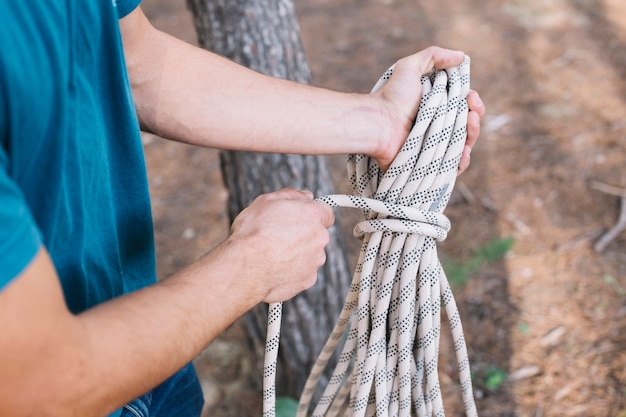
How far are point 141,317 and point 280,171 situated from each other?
117 cm

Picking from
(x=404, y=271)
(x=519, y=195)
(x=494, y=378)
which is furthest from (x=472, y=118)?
(x=519, y=195)

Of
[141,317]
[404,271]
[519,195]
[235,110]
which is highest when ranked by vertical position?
[235,110]

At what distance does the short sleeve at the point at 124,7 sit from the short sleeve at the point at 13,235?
453mm

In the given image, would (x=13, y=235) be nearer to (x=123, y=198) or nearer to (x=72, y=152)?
(x=72, y=152)

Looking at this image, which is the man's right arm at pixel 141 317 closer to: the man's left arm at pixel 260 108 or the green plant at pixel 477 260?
the man's left arm at pixel 260 108

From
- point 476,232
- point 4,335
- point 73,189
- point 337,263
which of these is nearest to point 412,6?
point 476,232

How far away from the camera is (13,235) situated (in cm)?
77

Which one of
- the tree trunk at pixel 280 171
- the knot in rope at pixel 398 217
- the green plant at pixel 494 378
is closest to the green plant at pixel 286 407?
the tree trunk at pixel 280 171

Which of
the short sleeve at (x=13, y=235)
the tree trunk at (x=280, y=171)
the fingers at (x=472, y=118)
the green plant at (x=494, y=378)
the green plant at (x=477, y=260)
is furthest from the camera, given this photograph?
the green plant at (x=477, y=260)

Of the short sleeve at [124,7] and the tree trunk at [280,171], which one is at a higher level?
the short sleeve at [124,7]

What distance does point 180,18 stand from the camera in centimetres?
493

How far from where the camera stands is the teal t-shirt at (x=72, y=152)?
847 mm

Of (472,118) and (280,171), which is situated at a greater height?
(472,118)

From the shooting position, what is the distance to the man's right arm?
2.64ft
